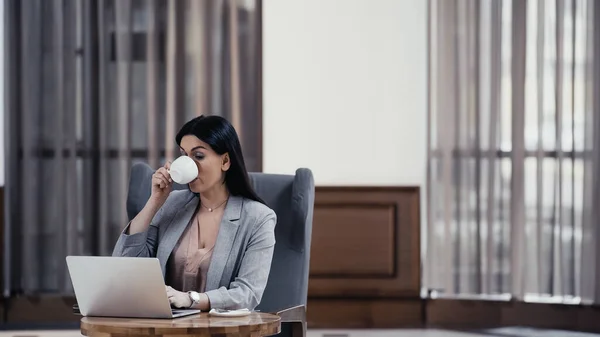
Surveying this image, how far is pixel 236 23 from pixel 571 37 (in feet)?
6.22

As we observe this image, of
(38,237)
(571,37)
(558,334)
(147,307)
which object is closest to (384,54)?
(571,37)

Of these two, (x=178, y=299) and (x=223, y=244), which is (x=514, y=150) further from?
(x=178, y=299)

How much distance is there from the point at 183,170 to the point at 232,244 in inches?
10.8

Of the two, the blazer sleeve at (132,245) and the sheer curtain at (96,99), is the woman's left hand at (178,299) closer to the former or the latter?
the blazer sleeve at (132,245)

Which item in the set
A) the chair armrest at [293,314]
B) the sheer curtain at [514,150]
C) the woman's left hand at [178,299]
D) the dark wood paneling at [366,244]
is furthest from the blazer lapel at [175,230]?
the sheer curtain at [514,150]

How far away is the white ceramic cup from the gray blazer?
196 millimetres

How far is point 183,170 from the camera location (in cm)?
257

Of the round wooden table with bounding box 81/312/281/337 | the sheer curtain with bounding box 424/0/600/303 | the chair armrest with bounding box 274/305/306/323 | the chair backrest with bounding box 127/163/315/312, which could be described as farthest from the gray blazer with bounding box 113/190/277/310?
the sheer curtain with bounding box 424/0/600/303

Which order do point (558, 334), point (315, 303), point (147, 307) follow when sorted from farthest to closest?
point (315, 303) → point (558, 334) → point (147, 307)

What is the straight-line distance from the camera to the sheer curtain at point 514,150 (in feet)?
17.0

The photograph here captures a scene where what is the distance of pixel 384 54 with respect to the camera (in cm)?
553

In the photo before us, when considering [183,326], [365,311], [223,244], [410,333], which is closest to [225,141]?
[223,244]

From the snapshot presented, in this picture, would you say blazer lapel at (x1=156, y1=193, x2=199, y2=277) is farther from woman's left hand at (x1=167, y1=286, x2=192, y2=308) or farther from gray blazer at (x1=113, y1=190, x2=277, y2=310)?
woman's left hand at (x1=167, y1=286, x2=192, y2=308)

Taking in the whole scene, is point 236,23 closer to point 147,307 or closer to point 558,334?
Answer: point 558,334
